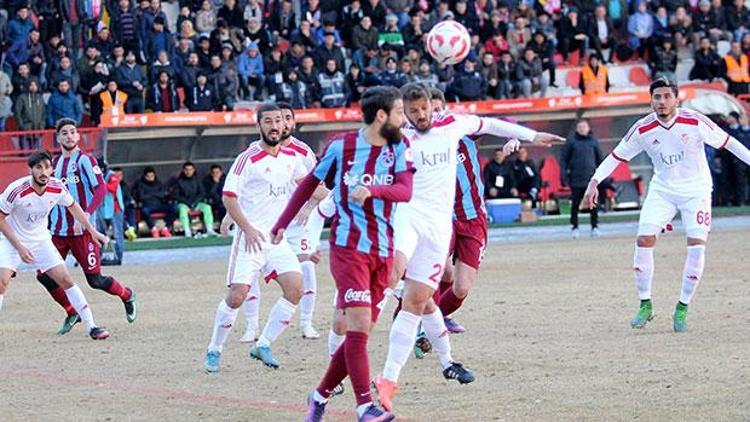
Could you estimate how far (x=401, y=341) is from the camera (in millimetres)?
9188

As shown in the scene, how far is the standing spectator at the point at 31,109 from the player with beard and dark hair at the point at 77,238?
36.6ft

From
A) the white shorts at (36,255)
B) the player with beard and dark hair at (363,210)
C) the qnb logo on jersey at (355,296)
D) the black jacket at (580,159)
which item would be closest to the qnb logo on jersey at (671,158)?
the player with beard and dark hair at (363,210)

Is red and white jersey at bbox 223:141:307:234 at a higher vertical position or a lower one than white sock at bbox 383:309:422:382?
higher

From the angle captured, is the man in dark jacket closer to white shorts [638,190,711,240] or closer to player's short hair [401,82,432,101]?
white shorts [638,190,711,240]

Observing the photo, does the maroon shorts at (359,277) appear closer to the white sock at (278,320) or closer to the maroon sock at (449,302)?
the white sock at (278,320)

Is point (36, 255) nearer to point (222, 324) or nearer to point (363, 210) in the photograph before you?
point (222, 324)

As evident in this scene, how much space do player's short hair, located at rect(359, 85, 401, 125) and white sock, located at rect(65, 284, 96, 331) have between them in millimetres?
6305

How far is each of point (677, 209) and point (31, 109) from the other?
1578 centimetres

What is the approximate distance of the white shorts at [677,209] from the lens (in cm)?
1343

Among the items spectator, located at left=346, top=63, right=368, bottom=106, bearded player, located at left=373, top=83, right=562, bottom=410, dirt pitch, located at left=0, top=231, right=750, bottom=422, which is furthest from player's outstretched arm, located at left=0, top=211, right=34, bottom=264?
spectator, located at left=346, top=63, right=368, bottom=106

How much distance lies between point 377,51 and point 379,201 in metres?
22.1

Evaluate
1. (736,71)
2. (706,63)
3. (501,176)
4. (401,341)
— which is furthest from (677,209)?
(706,63)

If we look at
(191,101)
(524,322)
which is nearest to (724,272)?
(524,322)

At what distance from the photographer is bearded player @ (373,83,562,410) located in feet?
30.1
